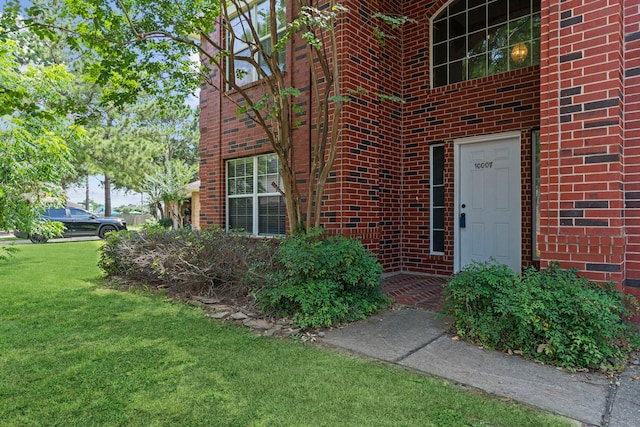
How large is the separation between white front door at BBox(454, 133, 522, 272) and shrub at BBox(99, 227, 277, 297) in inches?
121

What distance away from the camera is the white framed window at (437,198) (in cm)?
627

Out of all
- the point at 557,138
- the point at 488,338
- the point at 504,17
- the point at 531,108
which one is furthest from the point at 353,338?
the point at 504,17

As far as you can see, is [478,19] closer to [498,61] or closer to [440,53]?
[440,53]

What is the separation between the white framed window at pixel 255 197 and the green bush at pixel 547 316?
405 cm

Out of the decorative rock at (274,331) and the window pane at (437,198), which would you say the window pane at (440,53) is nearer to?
the window pane at (437,198)

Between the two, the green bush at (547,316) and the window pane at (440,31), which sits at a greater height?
the window pane at (440,31)

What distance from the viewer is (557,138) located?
3.52 metres

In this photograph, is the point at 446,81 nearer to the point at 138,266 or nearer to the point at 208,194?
the point at 208,194

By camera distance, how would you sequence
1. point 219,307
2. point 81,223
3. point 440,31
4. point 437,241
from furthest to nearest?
point 81,223 → point 440,31 → point 437,241 → point 219,307

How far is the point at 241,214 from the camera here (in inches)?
307

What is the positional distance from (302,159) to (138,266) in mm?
3188

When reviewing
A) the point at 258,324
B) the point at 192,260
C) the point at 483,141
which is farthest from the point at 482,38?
the point at 192,260

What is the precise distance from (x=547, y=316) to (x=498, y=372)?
0.61 metres

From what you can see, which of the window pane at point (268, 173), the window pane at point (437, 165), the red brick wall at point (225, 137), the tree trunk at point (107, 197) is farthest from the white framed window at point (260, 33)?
the tree trunk at point (107, 197)
